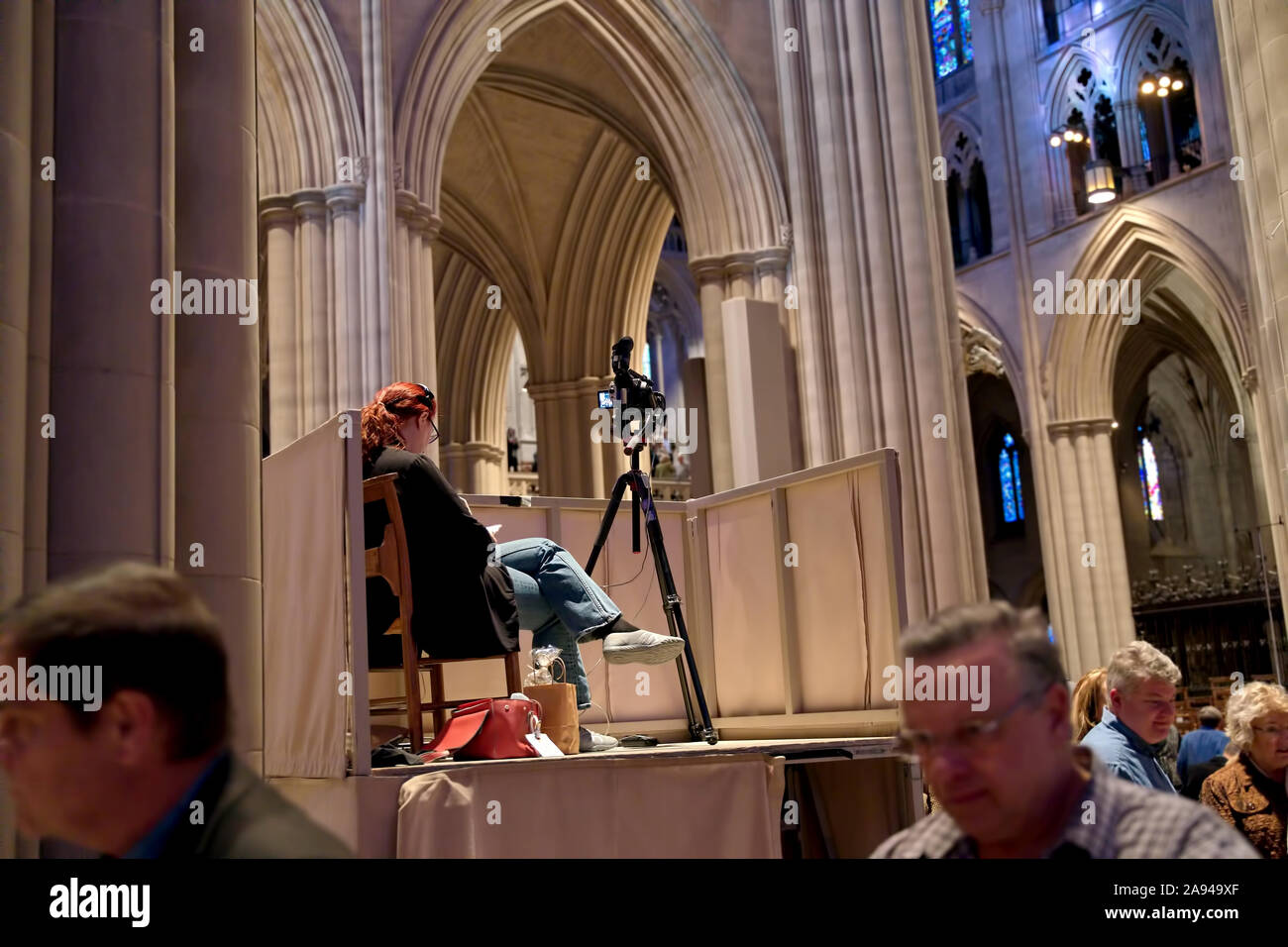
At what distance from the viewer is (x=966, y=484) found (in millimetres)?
9852

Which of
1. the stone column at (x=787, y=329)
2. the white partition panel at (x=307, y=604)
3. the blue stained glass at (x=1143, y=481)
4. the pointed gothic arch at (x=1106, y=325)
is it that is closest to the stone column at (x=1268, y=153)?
the white partition panel at (x=307, y=604)

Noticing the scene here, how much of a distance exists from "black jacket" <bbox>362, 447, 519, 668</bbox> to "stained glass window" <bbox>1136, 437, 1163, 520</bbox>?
23.3 m

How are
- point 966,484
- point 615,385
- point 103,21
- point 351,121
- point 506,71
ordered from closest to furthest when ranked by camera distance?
1. point 103,21
2. point 615,385
3. point 351,121
4. point 966,484
5. point 506,71

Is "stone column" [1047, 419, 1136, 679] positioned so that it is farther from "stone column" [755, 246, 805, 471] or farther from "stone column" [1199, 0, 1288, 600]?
"stone column" [1199, 0, 1288, 600]

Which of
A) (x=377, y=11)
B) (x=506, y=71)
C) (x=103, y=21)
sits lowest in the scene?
(x=103, y=21)

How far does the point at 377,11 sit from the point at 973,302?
13.4 m

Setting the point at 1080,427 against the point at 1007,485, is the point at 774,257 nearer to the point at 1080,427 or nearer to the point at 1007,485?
the point at 1080,427

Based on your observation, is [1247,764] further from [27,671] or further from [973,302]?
[973,302]

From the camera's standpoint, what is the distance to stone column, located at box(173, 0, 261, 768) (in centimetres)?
348

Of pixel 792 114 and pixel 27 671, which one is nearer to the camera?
pixel 27 671

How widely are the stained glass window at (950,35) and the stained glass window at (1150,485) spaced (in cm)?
824

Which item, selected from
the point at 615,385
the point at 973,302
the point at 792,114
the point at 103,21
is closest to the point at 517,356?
the point at 973,302

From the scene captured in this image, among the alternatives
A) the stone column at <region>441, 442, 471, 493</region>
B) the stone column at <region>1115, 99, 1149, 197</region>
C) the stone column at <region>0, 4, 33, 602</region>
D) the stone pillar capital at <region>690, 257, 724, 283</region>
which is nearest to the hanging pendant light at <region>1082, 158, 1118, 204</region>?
the stone column at <region>1115, 99, 1149, 197</region>
